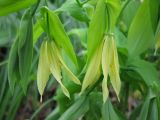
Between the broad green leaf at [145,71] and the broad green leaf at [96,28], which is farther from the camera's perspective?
the broad green leaf at [145,71]

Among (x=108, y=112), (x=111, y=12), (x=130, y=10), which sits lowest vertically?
(x=108, y=112)

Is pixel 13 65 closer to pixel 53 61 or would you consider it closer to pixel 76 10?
pixel 53 61

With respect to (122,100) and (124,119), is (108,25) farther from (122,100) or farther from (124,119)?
(122,100)

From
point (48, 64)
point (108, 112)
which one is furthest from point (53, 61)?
point (108, 112)

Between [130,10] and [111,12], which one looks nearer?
[111,12]

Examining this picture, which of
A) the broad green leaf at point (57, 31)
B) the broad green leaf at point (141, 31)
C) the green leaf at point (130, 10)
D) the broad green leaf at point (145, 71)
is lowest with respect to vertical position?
the broad green leaf at point (145, 71)

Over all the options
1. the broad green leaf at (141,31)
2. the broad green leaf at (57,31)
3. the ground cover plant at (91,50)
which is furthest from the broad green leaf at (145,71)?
the broad green leaf at (57,31)

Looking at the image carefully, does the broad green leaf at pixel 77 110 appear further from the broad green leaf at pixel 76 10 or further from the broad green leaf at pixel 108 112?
the broad green leaf at pixel 76 10

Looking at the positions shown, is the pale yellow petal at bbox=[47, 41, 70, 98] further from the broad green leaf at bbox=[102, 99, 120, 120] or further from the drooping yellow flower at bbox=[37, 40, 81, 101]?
the broad green leaf at bbox=[102, 99, 120, 120]
